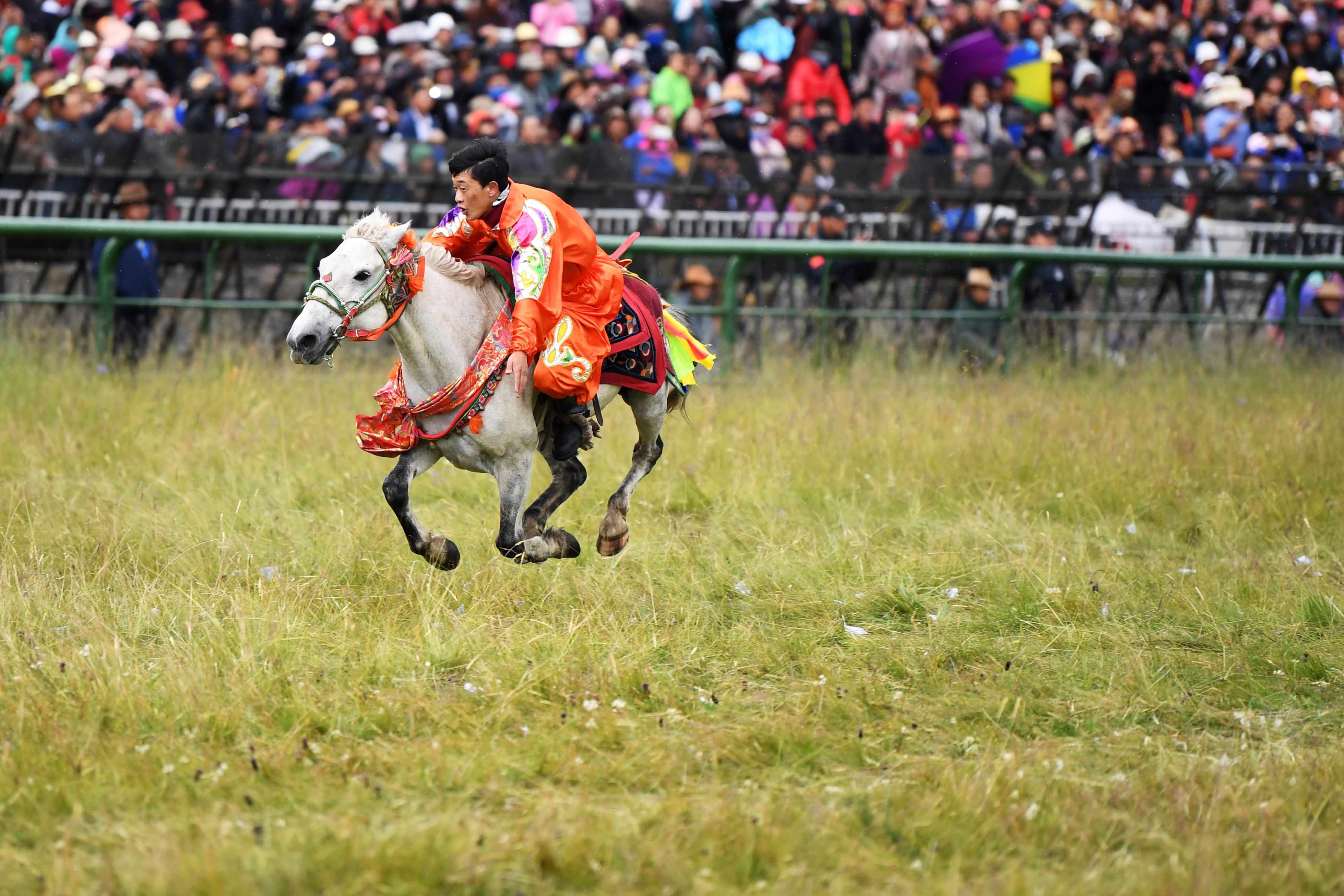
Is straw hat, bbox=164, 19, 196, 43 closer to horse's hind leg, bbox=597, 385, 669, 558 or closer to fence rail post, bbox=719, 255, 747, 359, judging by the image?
fence rail post, bbox=719, 255, 747, 359

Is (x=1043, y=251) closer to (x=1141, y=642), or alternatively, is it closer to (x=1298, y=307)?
(x=1298, y=307)

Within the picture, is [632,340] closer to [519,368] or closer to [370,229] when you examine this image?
[519,368]

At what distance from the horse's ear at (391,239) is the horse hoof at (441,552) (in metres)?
1.10

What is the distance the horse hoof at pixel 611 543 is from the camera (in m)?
6.12

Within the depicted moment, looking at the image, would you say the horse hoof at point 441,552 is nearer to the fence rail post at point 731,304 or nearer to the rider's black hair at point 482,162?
the rider's black hair at point 482,162

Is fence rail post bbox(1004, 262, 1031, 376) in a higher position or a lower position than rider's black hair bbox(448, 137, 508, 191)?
lower

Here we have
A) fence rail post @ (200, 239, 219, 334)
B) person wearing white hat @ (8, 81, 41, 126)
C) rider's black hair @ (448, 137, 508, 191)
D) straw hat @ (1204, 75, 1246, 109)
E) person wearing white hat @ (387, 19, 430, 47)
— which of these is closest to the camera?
rider's black hair @ (448, 137, 508, 191)

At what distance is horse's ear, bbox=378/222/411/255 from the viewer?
5.25m

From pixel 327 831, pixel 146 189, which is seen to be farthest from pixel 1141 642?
→ pixel 146 189

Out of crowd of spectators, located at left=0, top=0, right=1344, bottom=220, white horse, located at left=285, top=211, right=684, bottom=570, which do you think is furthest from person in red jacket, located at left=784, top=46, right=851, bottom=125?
white horse, located at left=285, top=211, right=684, bottom=570

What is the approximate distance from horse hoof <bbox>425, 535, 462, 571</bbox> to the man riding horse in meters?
0.68

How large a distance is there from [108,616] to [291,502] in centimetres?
190

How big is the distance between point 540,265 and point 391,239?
1.77 feet

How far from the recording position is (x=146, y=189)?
1122 centimetres
